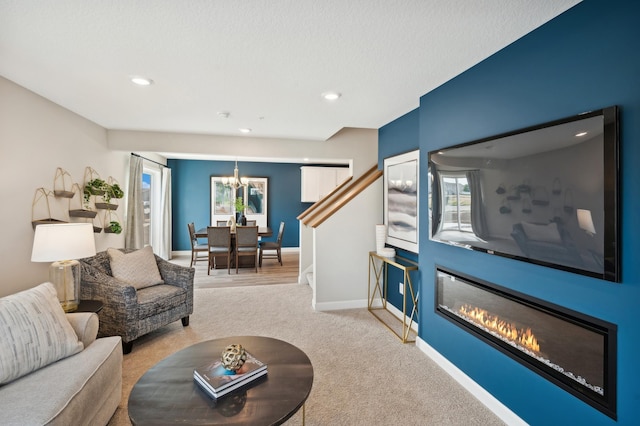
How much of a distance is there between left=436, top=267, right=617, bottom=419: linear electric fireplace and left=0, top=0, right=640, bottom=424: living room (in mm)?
39

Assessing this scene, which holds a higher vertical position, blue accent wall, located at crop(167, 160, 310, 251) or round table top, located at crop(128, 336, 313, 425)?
blue accent wall, located at crop(167, 160, 310, 251)

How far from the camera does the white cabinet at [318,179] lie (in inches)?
322

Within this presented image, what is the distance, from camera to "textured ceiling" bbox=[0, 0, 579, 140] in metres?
1.60

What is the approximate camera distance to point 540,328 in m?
1.79

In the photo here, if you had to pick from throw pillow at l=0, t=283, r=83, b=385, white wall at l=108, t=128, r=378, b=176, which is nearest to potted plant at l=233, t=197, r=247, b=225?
white wall at l=108, t=128, r=378, b=176

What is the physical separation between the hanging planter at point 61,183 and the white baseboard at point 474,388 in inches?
151

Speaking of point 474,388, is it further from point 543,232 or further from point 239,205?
point 239,205

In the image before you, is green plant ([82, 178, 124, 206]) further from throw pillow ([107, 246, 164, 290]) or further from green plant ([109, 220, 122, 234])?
throw pillow ([107, 246, 164, 290])

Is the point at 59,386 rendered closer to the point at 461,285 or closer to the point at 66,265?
the point at 66,265

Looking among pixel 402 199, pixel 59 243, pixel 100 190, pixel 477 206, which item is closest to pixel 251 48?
pixel 477 206

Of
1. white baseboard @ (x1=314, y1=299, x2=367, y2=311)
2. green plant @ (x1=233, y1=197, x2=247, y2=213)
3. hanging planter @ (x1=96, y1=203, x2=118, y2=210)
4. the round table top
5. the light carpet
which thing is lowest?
the light carpet

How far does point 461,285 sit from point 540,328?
0.66 meters

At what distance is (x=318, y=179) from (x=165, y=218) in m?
3.77

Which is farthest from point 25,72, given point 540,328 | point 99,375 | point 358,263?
point 540,328
